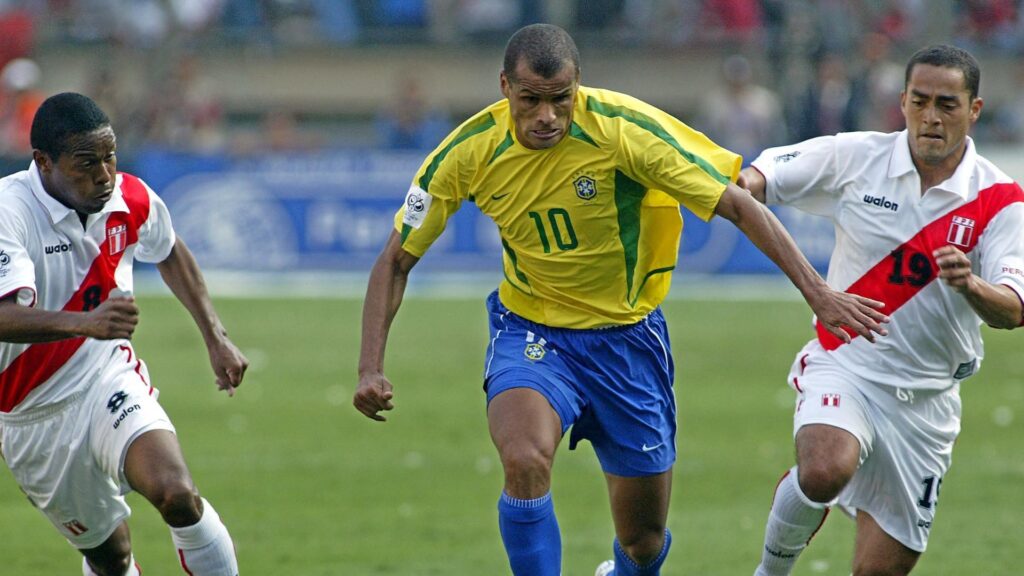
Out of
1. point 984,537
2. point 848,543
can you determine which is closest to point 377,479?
point 848,543

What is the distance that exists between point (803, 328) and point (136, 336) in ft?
24.1

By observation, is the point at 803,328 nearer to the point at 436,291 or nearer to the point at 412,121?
the point at 436,291

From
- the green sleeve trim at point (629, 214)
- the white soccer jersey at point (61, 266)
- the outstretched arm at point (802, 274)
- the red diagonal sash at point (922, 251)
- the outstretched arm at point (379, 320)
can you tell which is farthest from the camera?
the green sleeve trim at point (629, 214)

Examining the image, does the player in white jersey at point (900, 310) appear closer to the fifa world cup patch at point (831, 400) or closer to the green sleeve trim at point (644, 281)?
the fifa world cup patch at point (831, 400)

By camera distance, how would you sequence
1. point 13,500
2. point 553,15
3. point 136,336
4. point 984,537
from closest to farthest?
point 984,537 < point 13,500 < point 136,336 < point 553,15

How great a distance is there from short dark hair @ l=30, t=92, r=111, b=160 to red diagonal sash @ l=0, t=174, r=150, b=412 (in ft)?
1.56

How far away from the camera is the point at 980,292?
6133mm

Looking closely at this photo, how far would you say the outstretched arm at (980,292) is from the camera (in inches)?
236

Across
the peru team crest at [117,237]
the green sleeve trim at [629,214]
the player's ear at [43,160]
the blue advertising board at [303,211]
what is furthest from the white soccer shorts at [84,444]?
the blue advertising board at [303,211]

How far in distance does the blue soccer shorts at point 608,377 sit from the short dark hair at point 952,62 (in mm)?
1718

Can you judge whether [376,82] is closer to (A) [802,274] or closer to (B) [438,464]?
(B) [438,464]

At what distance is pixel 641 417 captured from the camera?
278 inches

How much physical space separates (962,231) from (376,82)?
21378mm

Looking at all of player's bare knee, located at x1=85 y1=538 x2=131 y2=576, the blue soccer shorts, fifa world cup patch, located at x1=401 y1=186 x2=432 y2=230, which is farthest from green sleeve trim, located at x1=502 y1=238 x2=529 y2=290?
player's bare knee, located at x1=85 y1=538 x2=131 y2=576
